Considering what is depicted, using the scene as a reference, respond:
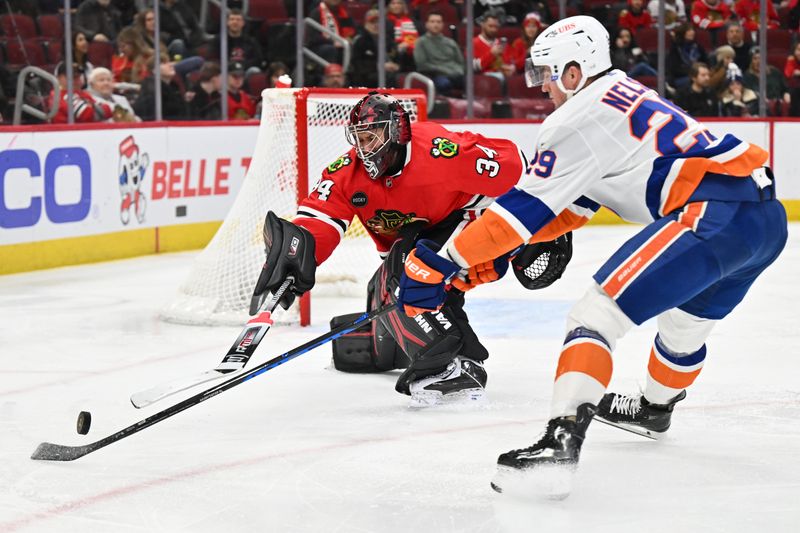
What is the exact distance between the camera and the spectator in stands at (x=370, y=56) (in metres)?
8.57

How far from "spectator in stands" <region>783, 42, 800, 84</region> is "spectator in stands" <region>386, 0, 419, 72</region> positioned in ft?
8.84

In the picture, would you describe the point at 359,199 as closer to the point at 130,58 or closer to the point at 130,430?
the point at 130,430

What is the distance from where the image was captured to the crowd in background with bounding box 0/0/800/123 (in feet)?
24.9

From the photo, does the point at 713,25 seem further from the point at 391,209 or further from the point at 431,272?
the point at 431,272

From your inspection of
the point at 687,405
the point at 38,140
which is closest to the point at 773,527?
the point at 687,405

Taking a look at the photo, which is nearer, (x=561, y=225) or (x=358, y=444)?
(x=561, y=225)

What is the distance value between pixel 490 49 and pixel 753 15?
1898mm

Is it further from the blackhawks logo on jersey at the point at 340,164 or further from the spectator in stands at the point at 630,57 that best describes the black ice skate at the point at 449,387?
the spectator in stands at the point at 630,57

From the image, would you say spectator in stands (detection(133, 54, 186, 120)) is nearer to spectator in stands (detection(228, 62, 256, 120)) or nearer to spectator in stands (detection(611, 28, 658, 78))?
spectator in stands (detection(228, 62, 256, 120))

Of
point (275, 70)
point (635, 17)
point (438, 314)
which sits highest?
point (635, 17)

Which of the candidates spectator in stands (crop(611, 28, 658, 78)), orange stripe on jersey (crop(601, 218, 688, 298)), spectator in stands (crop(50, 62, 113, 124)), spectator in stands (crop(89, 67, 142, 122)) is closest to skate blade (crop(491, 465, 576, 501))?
orange stripe on jersey (crop(601, 218, 688, 298))

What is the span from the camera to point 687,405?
355cm

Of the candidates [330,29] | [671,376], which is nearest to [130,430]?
[671,376]

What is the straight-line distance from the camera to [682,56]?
8.96m
